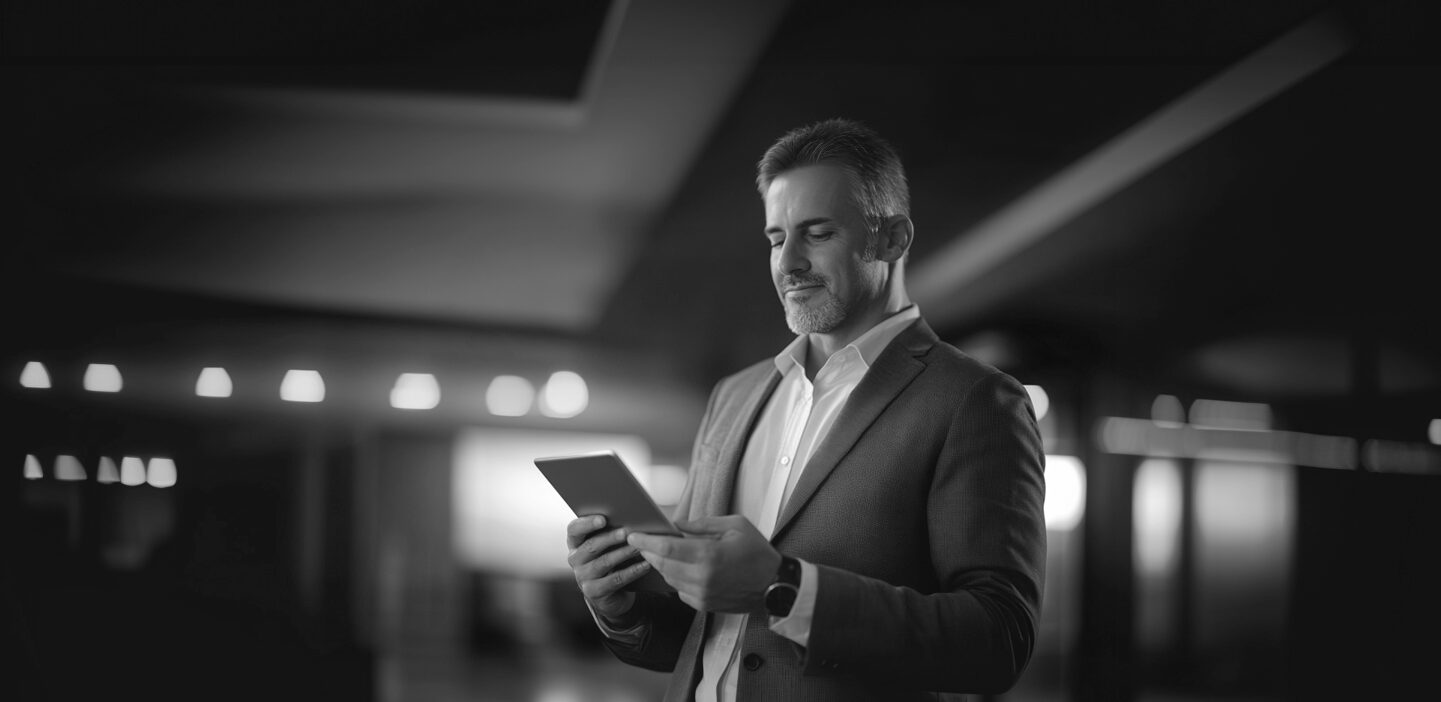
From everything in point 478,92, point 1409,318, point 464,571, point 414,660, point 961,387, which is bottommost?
point 414,660

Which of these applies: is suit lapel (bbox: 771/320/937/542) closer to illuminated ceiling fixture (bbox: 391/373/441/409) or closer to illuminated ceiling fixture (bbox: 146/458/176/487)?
illuminated ceiling fixture (bbox: 391/373/441/409)

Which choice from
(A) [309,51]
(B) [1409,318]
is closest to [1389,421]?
(B) [1409,318]

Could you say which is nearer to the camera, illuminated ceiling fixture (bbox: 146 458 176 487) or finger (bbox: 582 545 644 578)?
finger (bbox: 582 545 644 578)

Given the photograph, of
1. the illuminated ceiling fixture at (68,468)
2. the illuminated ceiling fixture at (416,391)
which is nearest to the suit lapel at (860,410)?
the illuminated ceiling fixture at (416,391)

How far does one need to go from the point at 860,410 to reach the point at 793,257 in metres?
0.28

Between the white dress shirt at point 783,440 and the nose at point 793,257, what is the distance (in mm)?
142

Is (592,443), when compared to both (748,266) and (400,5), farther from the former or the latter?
(400,5)

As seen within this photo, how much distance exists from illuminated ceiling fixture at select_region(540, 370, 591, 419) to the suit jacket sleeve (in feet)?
12.6

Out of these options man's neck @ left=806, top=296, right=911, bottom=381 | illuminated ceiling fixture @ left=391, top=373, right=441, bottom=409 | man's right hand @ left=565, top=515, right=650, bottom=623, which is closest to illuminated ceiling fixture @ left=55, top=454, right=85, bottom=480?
illuminated ceiling fixture @ left=391, top=373, right=441, bottom=409

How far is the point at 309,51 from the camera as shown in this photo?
3.93 metres

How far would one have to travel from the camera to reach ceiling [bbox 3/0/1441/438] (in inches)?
142

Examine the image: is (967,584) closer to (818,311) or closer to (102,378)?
(818,311)

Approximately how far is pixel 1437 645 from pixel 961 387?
4.29 metres

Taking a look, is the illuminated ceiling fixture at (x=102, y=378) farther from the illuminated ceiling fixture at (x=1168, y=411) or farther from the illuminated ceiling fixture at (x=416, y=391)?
the illuminated ceiling fixture at (x=1168, y=411)
